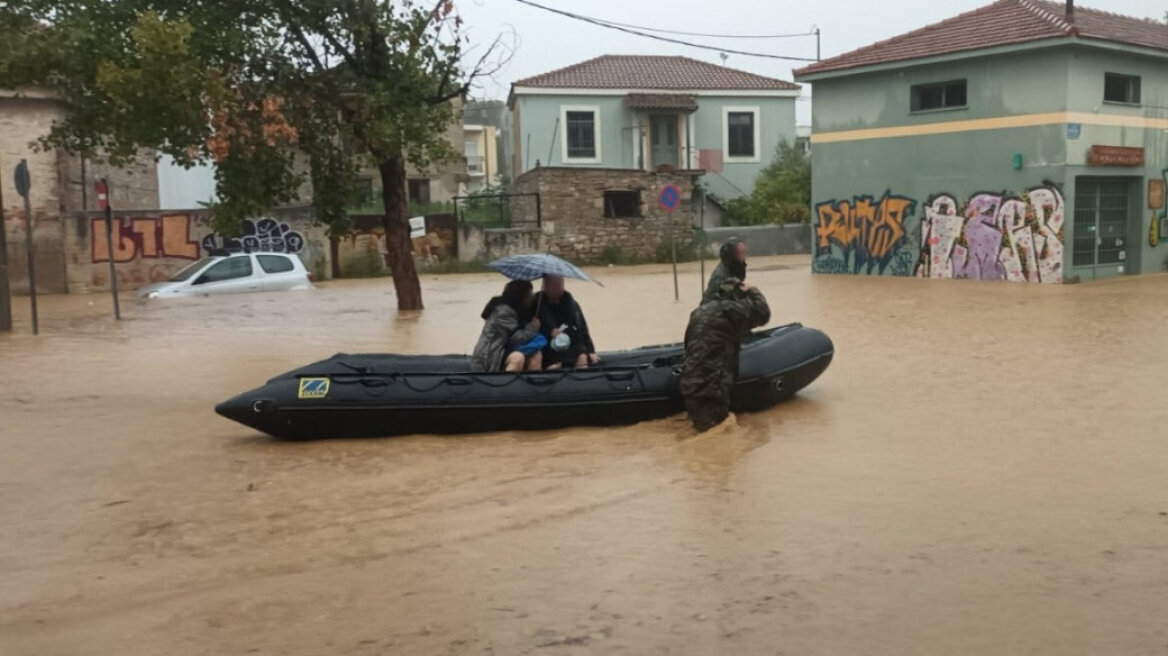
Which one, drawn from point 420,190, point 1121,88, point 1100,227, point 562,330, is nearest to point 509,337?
point 562,330

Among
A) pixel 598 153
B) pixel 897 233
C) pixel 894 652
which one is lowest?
pixel 894 652

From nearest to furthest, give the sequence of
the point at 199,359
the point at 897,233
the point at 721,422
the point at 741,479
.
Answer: the point at 741,479 → the point at 721,422 → the point at 199,359 → the point at 897,233

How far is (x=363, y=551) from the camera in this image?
608 cm

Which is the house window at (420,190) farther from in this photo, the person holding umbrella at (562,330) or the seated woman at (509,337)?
the seated woman at (509,337)

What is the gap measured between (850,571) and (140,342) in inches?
517

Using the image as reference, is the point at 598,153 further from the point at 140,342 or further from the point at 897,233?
the point at 140,342

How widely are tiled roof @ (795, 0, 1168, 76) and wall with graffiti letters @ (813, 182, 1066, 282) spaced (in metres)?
3.19

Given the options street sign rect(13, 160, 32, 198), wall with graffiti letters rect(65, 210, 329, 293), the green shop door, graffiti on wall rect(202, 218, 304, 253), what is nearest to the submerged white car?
wall with graffiti letters rect(65, 210, 329, 293)

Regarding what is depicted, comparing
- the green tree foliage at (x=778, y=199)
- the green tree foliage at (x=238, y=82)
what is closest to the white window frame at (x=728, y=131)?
the green tree foliage at (x=778, y=199)

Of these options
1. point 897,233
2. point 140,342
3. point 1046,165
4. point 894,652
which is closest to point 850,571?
point 894,652

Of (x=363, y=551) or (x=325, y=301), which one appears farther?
(x=325, y=301)

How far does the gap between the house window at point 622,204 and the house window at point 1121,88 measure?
52.3 feet

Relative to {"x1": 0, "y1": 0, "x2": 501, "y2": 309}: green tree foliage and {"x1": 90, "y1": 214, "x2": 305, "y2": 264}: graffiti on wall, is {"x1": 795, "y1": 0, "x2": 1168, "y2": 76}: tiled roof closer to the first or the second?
{"x1": 0, "y1": 0, "x2": 501, "y2": 309}: green tree foliage

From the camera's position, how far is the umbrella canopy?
8.89 m
